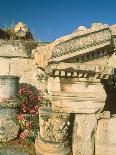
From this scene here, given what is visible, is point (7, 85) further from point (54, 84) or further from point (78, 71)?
point (78, 71)

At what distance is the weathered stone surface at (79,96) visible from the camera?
5.44 meters

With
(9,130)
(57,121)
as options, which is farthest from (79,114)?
(9,130)

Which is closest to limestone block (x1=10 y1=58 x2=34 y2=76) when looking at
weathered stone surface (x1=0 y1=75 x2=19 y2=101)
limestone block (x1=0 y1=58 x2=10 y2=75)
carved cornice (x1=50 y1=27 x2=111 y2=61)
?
limestone block (x1=0 y1=58 x2=10 y2=75)

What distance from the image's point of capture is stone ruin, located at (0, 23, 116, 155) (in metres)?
5.23

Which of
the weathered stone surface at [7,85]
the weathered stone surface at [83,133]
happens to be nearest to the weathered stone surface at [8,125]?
the weathered stone surface at [7,85]

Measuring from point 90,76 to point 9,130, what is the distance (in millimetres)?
3190

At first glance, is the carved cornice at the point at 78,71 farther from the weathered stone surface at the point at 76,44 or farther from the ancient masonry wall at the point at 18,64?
the ancient masonry wall at the point at 18,64

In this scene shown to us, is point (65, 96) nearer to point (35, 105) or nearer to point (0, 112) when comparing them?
point (0, 112)

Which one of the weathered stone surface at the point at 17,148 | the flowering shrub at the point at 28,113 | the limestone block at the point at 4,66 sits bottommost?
the weathered stone surface at the point at 17,148

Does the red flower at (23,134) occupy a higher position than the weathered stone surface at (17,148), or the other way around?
the red flower at (23,134)

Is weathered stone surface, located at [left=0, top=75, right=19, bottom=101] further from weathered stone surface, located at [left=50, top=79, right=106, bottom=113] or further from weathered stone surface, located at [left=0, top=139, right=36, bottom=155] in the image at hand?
weathered stone surface, located at [left=50, top=79, right=106, bottom=113]

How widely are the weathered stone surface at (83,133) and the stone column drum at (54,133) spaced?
0.15 metres

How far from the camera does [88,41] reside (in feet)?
17.3

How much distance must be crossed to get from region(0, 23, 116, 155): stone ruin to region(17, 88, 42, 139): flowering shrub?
191cm
